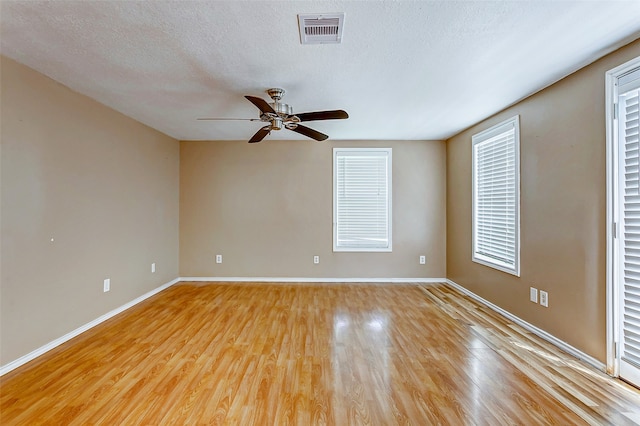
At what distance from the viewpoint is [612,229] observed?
2008mm

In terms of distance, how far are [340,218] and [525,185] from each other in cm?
264

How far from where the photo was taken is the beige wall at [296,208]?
4.68 metres

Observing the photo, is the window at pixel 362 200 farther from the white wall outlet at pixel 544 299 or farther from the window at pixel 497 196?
the white wall outlet at pixel 544 299

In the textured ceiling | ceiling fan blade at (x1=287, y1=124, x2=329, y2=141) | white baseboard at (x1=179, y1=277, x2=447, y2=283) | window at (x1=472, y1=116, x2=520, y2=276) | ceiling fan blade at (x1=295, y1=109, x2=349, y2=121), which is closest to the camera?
the textured ceiling

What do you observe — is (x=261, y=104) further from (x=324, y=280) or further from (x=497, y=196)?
(x=324, y=280)

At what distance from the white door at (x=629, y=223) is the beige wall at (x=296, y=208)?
272cm

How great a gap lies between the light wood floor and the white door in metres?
0.31

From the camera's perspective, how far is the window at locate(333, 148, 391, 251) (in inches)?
184

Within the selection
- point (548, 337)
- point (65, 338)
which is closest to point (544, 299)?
point (548, 337)

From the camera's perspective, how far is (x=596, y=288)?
212cm

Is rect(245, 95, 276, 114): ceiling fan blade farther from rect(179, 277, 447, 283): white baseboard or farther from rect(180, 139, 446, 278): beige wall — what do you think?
rect(179, 277, 447, 283): white baseboard

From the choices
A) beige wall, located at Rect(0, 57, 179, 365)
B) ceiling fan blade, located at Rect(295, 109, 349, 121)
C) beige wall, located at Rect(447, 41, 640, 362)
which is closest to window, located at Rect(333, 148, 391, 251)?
beige wall, located at Rect(447, 41, 640, 362)

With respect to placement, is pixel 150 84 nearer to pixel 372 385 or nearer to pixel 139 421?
pixel 139 421

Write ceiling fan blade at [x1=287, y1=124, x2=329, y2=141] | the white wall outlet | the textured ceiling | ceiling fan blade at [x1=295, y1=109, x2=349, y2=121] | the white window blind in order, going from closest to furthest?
the textured ceiling, the white window blind, ceiling fan blade at [x1=295, y1=109, x2=349, y2=121], the white wall outlet, ceiling fan blade at [x1=287, y1=124, x2=329, y2=141]
